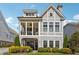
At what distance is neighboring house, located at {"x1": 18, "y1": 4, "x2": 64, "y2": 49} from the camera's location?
5.15 meters

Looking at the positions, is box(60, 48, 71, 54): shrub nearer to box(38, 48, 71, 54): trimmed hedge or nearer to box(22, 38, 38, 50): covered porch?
box(38, 48, 71, 54): trimmed hedge

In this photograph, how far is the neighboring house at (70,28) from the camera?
5129 mm

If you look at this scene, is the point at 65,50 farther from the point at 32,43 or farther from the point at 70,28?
the point at 32,43

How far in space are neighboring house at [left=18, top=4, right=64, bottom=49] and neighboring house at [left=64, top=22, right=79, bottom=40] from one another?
0.32ft

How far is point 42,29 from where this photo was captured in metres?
5.20

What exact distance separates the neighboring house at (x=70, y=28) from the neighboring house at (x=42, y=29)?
0.10m

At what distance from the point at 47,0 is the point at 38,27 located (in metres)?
0.56

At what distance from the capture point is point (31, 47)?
204 inches

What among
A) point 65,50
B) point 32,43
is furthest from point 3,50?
point 65,50

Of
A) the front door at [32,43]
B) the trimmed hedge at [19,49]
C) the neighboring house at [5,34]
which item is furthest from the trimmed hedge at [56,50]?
the neighboring house at [5,34]

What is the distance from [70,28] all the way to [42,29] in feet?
1.79

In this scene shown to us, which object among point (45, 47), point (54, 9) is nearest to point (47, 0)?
point (54, 9)

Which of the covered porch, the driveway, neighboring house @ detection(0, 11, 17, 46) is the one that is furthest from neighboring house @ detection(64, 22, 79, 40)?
the driveway

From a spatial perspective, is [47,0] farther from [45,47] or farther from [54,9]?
[45,47]
